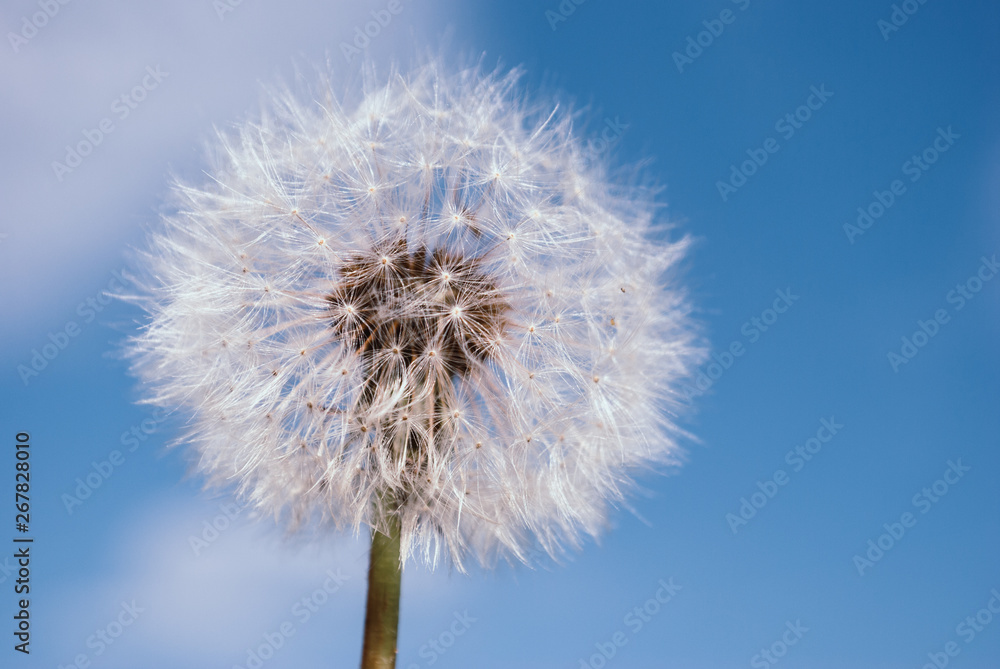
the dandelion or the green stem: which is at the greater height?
the dandelion

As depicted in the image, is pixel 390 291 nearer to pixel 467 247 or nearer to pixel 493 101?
pixel 467 247

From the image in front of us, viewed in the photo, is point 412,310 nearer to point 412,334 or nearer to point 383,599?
point 412,334

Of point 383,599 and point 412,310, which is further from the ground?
point 412,310

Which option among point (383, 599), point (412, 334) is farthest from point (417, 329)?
point (383, 599)

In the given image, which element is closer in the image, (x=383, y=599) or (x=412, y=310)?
(x=383, y=599)

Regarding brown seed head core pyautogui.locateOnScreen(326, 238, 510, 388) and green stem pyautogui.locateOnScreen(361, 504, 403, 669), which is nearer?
green stem pyautogui.locateOnScreen(361, 504, 403, 669)

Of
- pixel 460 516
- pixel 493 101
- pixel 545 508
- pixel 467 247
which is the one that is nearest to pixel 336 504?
pixel 460 516
